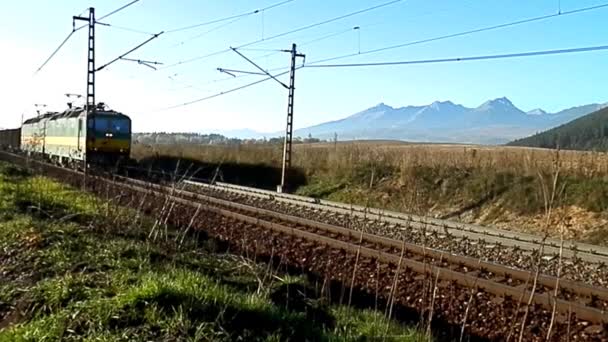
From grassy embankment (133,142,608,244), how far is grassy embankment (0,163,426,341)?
556 centimetres

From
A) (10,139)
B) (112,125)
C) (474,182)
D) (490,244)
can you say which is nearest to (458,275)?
(490,244)

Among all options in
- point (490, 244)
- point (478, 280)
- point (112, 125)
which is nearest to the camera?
point (478, 280)

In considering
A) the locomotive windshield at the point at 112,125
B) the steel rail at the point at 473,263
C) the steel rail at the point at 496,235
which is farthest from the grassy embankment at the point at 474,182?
the locomotive windshield at the point at 112,125

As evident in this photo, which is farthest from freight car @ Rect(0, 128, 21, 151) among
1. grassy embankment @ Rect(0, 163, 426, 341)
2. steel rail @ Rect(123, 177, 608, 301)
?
grassy embankment @ Rect(0, 163, 426, 341)

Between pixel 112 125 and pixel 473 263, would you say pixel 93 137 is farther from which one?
pixel 473 263

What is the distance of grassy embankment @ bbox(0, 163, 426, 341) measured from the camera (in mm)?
5797

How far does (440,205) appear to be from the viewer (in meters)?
24.1

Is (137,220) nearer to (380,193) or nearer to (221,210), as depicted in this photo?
(221,210)

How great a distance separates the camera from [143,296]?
6246 millimetres

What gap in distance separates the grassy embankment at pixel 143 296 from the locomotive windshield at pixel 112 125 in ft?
82.8

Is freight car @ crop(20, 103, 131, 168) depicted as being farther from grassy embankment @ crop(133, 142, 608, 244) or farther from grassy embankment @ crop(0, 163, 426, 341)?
grassy embankment @ crop(0, 163, 426, 341)

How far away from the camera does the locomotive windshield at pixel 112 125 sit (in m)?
36.1

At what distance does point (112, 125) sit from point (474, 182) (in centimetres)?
2134

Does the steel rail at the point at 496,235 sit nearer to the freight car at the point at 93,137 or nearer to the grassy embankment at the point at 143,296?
the grassy embankment at the point at 143,296
